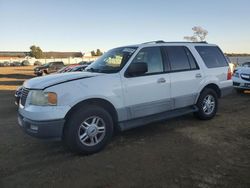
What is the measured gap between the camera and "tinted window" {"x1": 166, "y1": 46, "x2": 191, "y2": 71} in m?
5.68

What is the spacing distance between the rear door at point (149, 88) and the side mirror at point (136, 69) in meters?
0.09

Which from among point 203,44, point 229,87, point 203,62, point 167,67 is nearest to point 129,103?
point 167,67

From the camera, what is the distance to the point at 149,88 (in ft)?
16.9

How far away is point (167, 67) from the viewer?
5.54 meters

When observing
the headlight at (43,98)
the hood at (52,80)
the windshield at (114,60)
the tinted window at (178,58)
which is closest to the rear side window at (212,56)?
the tinted window at (178,58)

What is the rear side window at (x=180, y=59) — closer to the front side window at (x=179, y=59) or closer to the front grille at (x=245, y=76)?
the front side window at (x=179, y=59)

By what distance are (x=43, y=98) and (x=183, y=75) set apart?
10.2ft

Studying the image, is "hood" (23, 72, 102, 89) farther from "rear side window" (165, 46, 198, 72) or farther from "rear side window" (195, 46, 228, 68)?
"rear side window" (195, 46, 228, 68)

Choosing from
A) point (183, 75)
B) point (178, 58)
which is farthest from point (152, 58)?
point (183, 75)

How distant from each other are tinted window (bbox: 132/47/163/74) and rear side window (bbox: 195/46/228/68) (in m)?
1.44

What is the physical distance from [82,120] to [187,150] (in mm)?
1903

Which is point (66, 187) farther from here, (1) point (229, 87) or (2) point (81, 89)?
(1) point (229, 87)

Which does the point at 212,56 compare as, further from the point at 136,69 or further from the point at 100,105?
the point at 100,105

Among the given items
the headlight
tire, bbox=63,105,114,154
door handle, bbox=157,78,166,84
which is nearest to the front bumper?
tire, bbox=63,105,114,154
